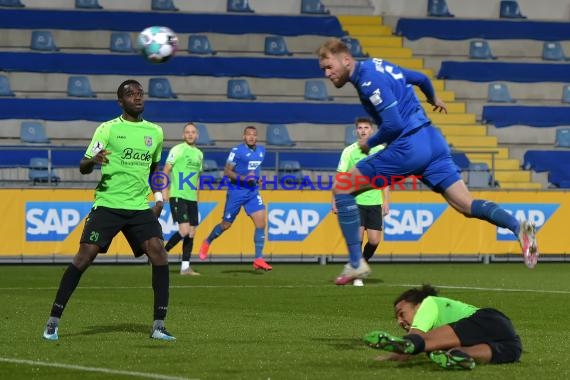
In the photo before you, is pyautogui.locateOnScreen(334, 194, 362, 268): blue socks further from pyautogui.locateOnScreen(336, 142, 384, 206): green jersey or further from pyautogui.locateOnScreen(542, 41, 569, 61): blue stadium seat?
pyautogui.locateOnScreen(542, 41, 569, 61): blue stadium seat

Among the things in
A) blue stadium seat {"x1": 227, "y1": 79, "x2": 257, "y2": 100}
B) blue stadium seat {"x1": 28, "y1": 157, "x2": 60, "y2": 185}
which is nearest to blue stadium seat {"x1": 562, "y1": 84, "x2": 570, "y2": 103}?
blue stadium seat {"x1": 227, "y1": 79, "x2": 257, "y2": 100}

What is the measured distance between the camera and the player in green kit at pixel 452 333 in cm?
836

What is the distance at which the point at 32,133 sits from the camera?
28188mm

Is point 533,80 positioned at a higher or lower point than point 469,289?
higher

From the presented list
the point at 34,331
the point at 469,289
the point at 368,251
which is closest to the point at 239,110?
the point at 368,251

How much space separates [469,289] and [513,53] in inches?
733

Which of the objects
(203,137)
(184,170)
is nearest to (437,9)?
(203,137)

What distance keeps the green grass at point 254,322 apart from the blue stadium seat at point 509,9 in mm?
15467

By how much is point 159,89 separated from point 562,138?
401 inches

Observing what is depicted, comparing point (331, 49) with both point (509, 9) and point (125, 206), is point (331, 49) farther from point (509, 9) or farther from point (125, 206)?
point (509, 9)

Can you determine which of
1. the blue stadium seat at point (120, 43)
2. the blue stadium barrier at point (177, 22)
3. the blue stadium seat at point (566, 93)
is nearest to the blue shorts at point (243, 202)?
the blue stadium seat at point (120, 43)

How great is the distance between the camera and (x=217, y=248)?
23531mm

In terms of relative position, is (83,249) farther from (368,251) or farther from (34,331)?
(368,251)

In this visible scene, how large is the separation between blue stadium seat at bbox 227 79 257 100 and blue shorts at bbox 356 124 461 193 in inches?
798
